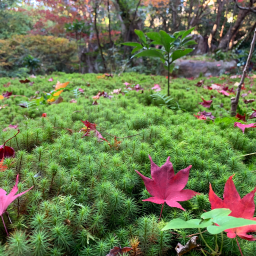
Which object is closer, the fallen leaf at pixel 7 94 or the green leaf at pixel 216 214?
the green leaf at pixel 216 214

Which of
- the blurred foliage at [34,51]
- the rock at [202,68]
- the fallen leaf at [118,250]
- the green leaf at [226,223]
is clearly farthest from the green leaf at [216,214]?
the blurred foliage at [34,51]

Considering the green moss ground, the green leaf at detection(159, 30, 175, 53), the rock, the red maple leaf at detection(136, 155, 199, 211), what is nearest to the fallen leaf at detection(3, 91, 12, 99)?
the green moss ground

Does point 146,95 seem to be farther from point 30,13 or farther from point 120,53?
point 30,13

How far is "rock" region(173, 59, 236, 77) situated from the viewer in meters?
6.41

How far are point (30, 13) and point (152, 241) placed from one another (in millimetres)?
14869

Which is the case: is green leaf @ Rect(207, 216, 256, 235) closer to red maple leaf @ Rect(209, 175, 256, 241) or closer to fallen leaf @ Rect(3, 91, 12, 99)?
red maple leaf @ Rect(209, 175, 256, 241)

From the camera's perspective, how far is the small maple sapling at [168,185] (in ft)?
2.24

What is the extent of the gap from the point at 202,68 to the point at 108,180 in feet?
22.5

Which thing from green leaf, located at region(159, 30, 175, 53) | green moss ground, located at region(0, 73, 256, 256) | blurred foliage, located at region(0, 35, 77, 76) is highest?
blurred foliage, located at region(0, 35, 77, 76)

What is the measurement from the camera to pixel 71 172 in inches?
34.0

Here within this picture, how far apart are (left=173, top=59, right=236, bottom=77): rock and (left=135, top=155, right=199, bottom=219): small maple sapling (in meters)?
6.15

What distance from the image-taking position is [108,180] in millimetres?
853

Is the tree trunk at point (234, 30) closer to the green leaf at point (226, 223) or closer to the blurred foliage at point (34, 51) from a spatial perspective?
the blurred foliage at point (34, 51)

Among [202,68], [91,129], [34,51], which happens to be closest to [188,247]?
[91,129]
